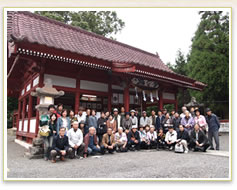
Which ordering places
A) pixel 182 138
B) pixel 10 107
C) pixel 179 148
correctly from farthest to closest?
pixel 10 107
pixel 182 138
pixel 179 148

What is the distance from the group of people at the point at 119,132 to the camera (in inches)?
213

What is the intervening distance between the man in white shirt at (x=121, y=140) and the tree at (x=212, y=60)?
6661mm

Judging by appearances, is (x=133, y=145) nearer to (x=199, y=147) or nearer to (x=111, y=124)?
(x=111, y=124)

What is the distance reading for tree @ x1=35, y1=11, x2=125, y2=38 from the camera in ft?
56.6

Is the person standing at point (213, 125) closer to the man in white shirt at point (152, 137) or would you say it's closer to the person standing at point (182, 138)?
the person standing at point (182, 138)

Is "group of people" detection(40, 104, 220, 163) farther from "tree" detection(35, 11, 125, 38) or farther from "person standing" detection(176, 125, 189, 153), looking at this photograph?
"tree" detection(35, 11, 125, 38)

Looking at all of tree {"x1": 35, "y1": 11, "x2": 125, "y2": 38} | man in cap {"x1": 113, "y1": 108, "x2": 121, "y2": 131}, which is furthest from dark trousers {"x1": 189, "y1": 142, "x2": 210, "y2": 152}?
tree {"x1": 35, "y1": 11, "x2": 125, "y2": 38}

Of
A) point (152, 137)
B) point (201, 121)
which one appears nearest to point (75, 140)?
point (152, 137)

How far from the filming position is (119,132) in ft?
22.5

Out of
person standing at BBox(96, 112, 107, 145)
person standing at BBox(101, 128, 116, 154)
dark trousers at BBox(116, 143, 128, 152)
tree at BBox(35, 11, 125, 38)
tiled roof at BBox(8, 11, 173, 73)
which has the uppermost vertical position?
tree at BBox(35, 11, 125, 38)

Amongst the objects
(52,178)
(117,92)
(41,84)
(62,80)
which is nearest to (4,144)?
(52,178)

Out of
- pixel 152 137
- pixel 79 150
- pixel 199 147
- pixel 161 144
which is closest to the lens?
pixel 79 150

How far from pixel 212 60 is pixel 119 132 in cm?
819
